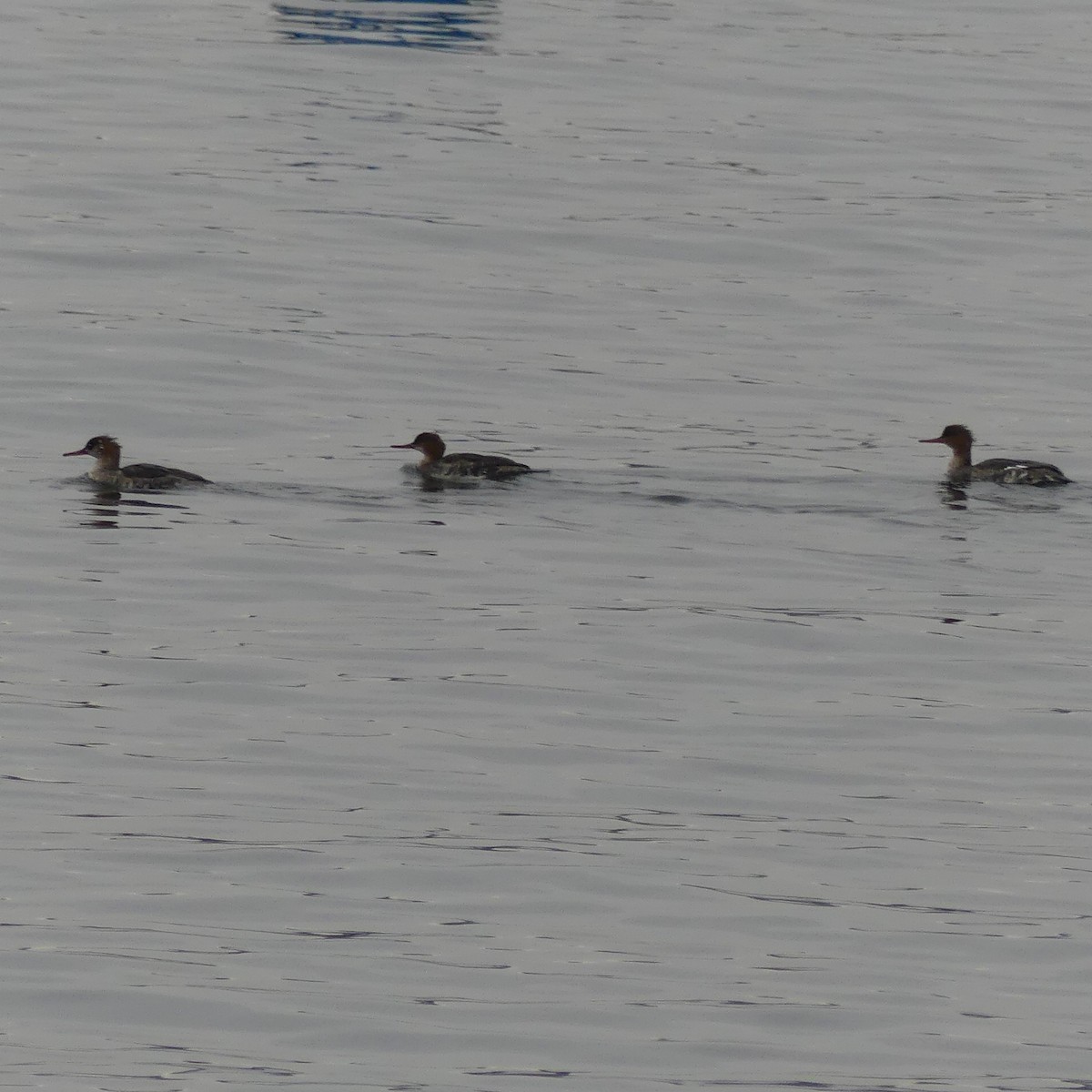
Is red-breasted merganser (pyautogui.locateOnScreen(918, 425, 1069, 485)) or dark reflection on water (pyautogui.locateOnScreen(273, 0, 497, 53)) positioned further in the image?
dark reflection on water (pyautogui.locateOnScreen(273, 0, 497, 53))

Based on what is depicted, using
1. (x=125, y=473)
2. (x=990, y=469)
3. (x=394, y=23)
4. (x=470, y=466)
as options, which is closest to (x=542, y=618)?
(x=470, y=466)

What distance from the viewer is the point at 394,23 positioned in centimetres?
4100

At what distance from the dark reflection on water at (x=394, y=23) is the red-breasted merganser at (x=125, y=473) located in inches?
918

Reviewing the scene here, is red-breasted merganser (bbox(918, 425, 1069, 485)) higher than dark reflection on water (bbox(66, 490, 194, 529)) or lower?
higher

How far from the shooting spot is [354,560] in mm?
15273

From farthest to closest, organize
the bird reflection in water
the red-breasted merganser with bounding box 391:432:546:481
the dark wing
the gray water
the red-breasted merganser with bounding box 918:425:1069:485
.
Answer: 1. the red-breasted merganser with bounding box 918:425:1069:485
2. the red-breasted merganser with bounding box 391:432:546:481
3. the dark wing
4. the bird reflection in water
5. the gray water

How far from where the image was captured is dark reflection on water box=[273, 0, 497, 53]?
131 ft

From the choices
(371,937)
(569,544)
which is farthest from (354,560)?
(371,937)

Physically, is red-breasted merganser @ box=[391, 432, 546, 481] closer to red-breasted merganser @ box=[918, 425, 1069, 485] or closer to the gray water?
the gray water

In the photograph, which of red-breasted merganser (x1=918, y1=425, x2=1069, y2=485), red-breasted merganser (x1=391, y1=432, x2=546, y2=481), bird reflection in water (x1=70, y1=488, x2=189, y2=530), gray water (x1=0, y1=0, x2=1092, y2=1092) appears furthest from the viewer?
red-breasted merganser (x1=918, y1=425, x2=1069, y2=485)

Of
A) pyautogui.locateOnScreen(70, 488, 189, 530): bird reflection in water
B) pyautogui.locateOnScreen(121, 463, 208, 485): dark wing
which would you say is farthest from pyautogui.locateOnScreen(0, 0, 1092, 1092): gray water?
pyautogui.locateOnScreen(121, 463, 208, 485): dark wing

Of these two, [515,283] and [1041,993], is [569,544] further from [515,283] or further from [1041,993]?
[515,283]

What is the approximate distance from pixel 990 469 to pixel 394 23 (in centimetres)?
2566

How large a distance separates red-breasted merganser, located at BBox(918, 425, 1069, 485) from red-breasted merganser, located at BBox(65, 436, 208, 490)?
5497 mm
